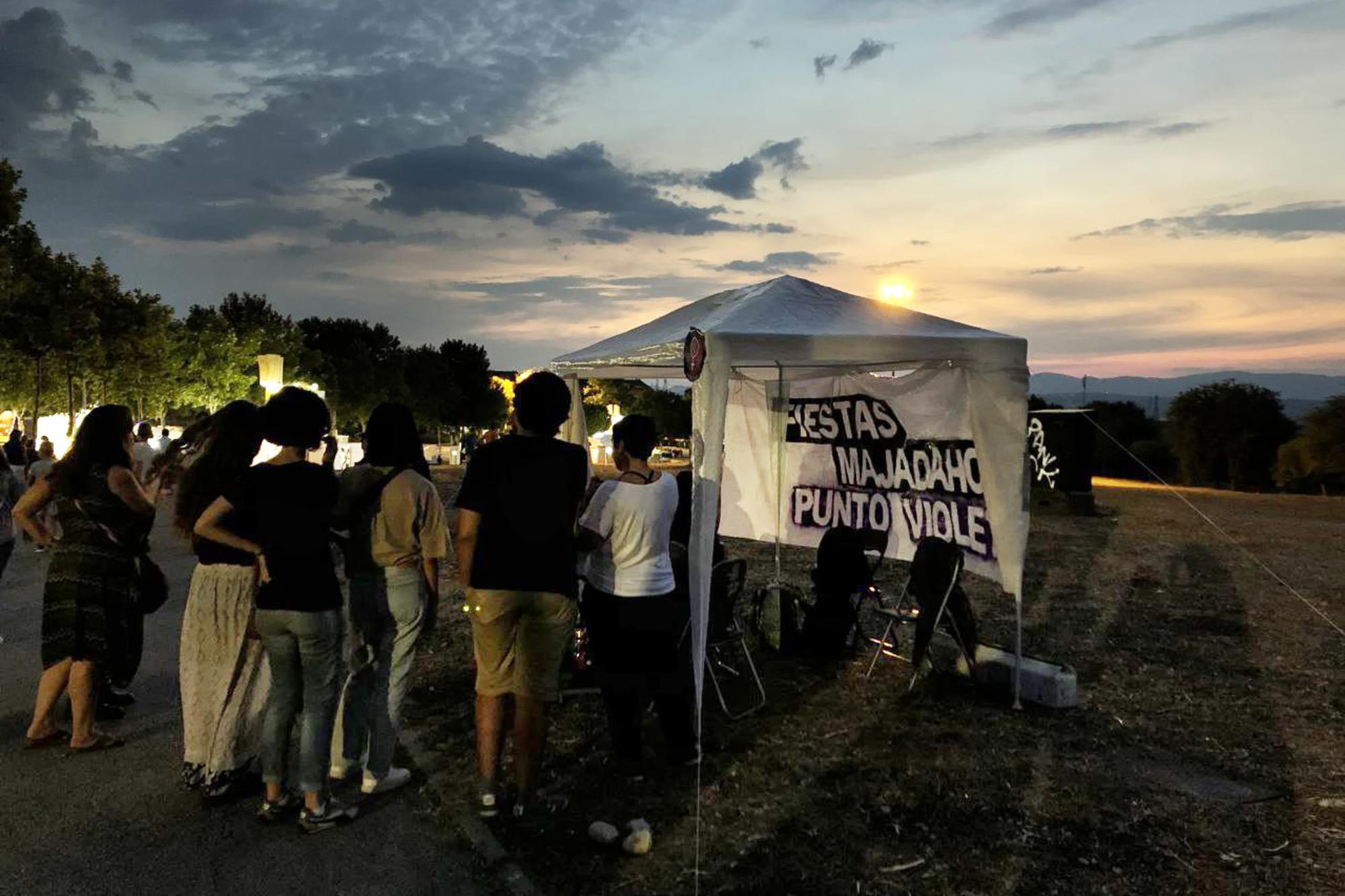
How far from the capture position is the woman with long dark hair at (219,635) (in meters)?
3.41

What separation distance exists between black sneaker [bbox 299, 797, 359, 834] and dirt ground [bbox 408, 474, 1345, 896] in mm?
570

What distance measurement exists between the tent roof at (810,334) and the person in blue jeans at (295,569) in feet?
6.21

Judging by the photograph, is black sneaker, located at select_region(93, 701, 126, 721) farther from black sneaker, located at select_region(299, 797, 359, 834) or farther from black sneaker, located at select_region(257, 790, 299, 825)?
black sneaker, located at select_region(299, 797, 359, 834)

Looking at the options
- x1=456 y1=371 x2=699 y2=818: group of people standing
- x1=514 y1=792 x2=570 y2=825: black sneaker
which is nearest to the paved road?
x1=514 y1=792 x2=570 y2=825: black sneaker

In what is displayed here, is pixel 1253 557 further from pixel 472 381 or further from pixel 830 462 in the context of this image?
pixel 472 381

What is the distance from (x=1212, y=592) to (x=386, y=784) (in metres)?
8.59

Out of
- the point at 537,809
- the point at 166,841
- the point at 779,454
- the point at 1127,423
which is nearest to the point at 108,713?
the point at 166,841

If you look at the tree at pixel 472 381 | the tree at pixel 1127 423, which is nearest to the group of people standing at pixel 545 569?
the tree at pixel 1127 423

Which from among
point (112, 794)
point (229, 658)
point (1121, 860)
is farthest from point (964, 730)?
point (112, 794)

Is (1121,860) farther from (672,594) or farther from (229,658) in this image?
(229,658)

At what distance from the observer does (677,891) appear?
3.07 metres

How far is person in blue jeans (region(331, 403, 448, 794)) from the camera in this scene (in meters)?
3.54

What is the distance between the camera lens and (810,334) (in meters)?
4.36

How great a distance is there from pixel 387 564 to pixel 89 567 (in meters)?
1.71
